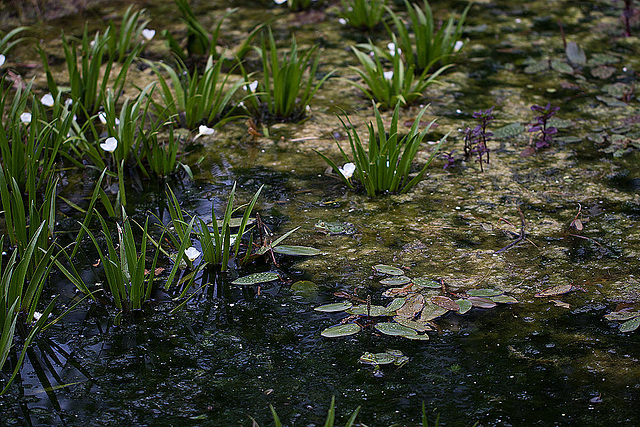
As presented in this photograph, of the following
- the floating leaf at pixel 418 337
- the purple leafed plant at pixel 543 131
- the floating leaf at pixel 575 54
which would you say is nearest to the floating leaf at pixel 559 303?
the floating leaf at pixel 418 337

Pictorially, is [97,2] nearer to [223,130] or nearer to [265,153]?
[223,130]

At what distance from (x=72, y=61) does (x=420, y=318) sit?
184cm

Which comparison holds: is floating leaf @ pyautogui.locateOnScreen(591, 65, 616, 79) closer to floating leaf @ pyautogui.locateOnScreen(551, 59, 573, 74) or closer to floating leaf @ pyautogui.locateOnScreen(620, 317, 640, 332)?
floating leaf @ pyautogui.locateOnScreen(551, 59, 573, 74)

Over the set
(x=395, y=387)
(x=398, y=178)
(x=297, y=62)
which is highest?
(x=297, y=62)

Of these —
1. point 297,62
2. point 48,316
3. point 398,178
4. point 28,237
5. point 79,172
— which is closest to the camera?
point 48,316

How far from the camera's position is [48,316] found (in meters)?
1.57

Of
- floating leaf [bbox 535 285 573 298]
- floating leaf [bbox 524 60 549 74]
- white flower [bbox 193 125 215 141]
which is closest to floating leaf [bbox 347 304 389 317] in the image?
floating leaf [bbox 535 285 573 298]

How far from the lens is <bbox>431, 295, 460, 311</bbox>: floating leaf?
1.60 m

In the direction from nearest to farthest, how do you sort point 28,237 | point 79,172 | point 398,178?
point 28,237, point 398,178, point 79,172

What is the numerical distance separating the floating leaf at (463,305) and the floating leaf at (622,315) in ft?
1.15

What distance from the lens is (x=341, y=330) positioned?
5.07 ft

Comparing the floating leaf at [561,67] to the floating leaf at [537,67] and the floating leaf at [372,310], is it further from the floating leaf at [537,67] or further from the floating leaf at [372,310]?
the floating leaf at [372,310]

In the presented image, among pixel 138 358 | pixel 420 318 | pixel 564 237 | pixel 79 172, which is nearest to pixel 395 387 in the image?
pixel 420 318

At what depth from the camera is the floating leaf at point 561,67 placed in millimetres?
2996
